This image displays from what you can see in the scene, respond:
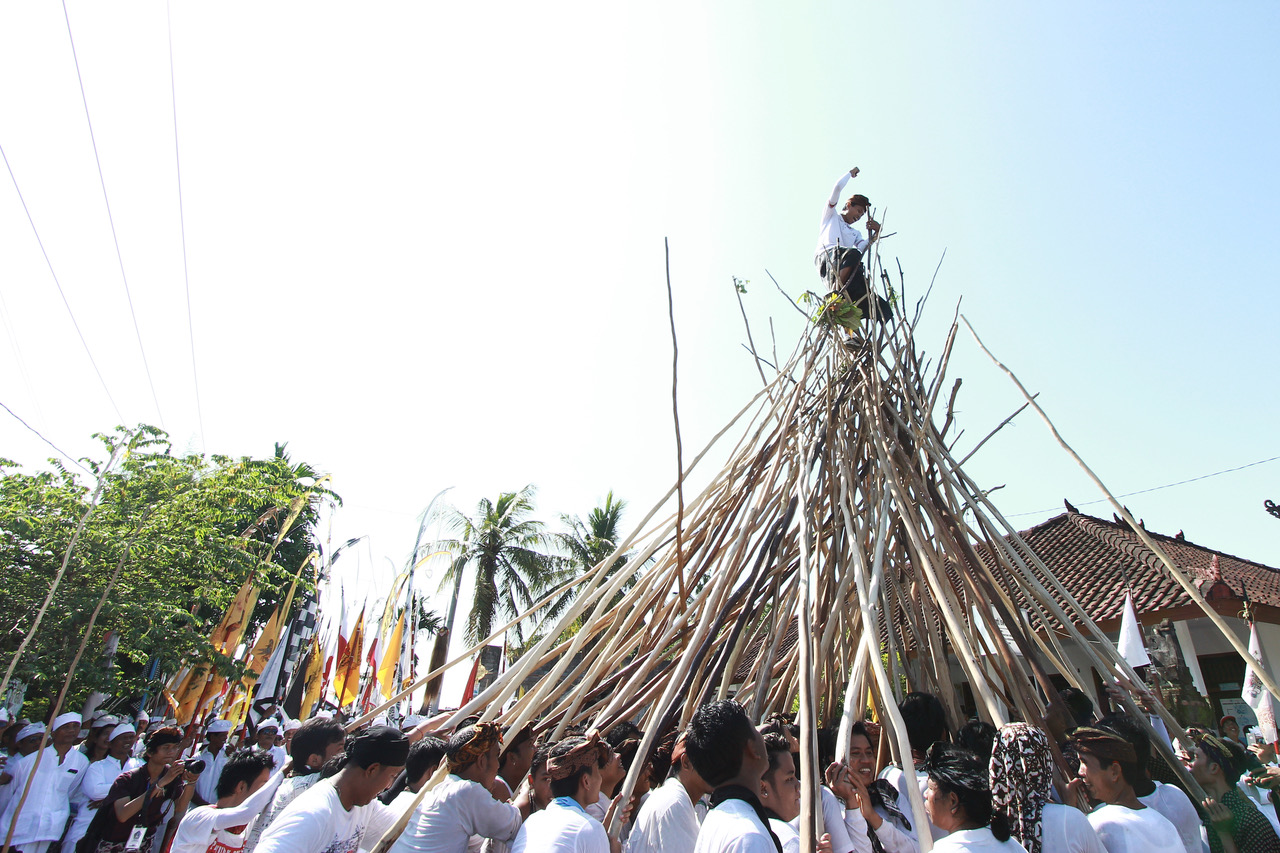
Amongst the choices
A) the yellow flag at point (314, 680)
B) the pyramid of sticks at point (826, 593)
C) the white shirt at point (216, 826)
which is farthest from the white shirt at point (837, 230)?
the yellow flag at point (314, 680)

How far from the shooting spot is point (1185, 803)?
191 centimetres

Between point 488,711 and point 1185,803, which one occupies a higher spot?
point 488,711

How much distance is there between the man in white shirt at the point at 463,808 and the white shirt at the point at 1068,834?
1.24 metres

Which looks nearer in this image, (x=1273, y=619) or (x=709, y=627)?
(x=709, y=627)

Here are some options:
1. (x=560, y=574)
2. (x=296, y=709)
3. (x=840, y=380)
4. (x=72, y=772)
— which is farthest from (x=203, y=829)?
(x=560, y=574)

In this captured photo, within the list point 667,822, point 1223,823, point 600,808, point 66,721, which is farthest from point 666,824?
point 66,721

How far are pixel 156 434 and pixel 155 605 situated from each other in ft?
6.40

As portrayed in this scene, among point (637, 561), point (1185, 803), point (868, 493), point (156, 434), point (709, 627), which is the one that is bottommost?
point (1185, 803)

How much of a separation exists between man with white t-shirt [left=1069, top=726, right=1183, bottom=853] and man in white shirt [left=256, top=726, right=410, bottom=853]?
1.73 metres

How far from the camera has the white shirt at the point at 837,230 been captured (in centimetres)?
359

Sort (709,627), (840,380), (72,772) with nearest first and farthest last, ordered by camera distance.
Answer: (709,627)
(840,380)
(72,772)

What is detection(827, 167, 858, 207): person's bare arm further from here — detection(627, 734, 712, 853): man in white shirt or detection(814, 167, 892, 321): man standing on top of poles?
detection(627, 734, 712, 853): man in white shirt

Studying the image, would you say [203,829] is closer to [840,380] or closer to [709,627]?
[709,627]

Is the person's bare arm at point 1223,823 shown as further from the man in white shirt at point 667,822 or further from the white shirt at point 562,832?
the white shirt at point 562,832
